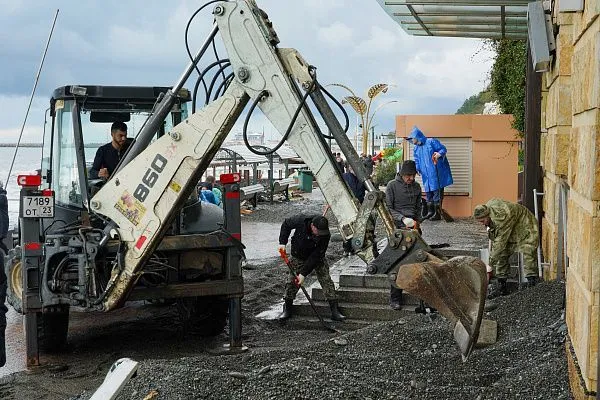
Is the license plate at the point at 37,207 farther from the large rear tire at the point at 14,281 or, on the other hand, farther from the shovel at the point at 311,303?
the shovel at the point at 311,303

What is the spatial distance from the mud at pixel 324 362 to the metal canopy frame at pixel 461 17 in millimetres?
4763

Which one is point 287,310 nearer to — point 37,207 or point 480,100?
point 37,207

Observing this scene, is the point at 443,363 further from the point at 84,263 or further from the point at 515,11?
the point at 515,11

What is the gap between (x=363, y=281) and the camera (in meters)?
11.1

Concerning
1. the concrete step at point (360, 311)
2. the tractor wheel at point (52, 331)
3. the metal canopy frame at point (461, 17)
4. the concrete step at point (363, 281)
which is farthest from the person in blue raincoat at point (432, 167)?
the tractor wheel at point (52, 331)

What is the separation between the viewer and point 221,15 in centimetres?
702

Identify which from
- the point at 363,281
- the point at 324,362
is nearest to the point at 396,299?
the point at 363,281

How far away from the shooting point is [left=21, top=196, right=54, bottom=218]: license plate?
8312mm

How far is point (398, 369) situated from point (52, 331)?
4.17 meters

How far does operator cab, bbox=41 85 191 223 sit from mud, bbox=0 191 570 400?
1.74 meters

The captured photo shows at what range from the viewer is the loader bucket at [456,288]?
215 inches

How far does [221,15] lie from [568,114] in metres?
3.33

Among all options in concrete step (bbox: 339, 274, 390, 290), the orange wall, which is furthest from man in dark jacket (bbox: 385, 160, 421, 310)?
the orange wall

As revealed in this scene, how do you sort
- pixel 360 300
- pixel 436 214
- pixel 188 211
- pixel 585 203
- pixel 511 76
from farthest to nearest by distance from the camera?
pixel 436 214
pixel 511 76
pixel 360 300
pixel 188 211
pixel 585 203
